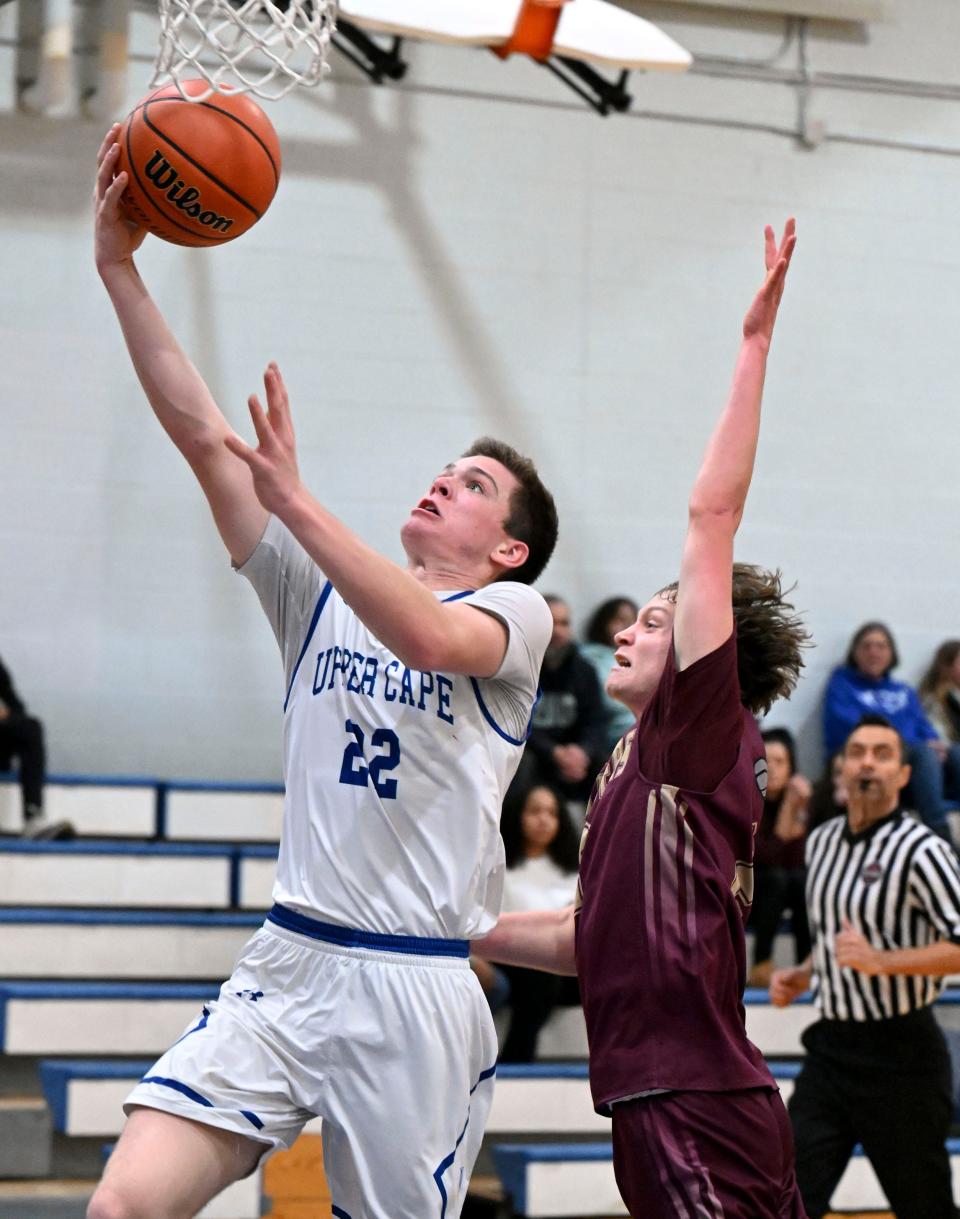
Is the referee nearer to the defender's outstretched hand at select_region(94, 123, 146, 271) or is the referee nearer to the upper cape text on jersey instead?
the upper cape text on jersey

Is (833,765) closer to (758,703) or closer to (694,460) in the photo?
Result: (694,460)

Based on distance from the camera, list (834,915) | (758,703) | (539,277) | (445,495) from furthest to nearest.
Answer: (539,277), (834,915), (445,495), (758,703)

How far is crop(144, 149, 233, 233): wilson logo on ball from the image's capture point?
3152 millimetres

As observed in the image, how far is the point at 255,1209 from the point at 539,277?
618 cm

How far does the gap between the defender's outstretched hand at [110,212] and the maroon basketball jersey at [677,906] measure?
1396 millimetres

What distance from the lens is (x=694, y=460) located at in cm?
1012

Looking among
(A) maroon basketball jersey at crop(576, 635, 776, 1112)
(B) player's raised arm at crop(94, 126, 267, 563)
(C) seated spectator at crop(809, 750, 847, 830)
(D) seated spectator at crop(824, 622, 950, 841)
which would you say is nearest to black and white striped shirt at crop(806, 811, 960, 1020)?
(C) seated spectator at crop(809, 750, 847, 830)

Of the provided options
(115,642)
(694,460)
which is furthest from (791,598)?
(115,642)

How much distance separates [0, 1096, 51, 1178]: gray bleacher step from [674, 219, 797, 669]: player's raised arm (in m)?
4.12

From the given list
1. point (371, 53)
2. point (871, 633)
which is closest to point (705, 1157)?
point (871, 633)

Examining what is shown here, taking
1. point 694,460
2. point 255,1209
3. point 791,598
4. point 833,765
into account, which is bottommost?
point 255,1209

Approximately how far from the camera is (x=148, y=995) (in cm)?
636

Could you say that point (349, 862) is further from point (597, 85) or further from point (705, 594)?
point (597, 85)

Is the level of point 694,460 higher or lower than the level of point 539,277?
lower
